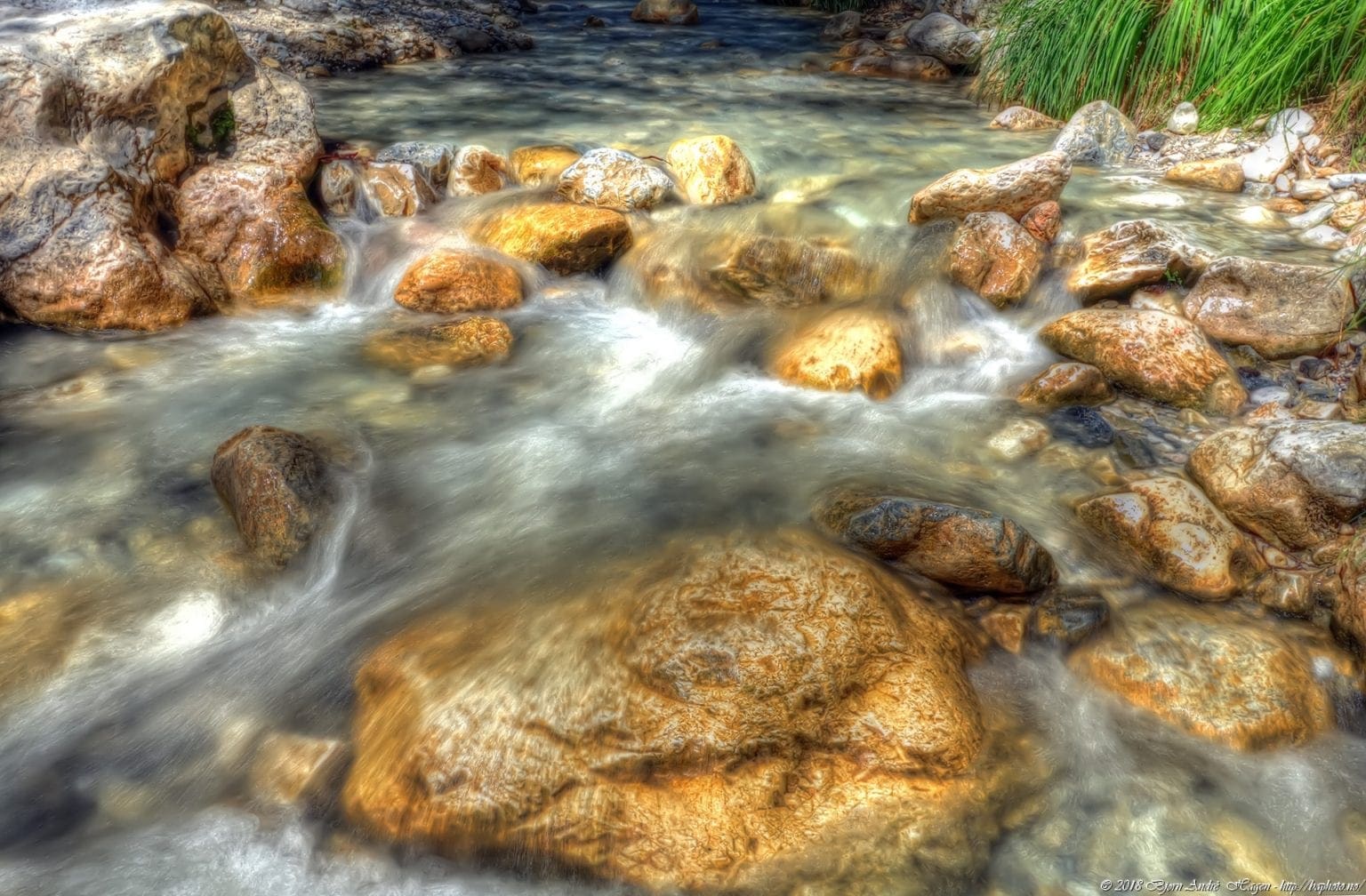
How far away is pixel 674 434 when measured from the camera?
4.10 meters

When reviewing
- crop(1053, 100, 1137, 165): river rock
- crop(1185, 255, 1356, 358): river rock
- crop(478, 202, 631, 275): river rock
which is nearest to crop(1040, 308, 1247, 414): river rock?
crop(1185, 255, 1356, 358): river rock

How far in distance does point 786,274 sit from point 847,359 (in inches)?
41.9

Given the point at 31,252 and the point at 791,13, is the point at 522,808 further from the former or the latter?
the point at 791,13

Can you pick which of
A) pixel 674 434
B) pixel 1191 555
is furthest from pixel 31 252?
pixel 1191 555

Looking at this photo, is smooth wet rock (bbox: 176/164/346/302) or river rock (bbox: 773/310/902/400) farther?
smooth wet rock (bbox: 176/164/346/302)

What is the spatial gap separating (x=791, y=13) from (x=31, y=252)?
11.6m

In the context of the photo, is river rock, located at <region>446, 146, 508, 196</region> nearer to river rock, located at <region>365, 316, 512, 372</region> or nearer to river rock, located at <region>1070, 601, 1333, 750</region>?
river rock, located at <region>365, 316, 512, 372</region>

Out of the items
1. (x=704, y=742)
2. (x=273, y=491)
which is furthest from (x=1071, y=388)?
(x=273, y=491)

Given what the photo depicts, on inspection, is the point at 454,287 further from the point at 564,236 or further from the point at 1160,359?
the point at 1160,359

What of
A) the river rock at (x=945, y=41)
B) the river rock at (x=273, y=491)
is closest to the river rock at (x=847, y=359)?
the river rock at (x=273, y=491)

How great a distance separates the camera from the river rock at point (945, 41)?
371 inches

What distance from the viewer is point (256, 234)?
513 centimetres

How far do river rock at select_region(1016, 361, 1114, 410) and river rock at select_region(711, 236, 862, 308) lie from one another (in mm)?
1431

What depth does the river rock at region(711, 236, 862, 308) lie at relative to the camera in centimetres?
509
